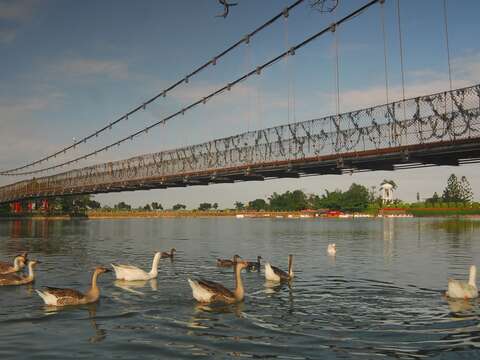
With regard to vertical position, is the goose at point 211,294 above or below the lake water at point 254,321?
above

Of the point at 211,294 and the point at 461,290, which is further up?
the point at 211,294

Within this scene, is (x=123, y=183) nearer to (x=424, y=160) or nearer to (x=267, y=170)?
(x=267, y=170)

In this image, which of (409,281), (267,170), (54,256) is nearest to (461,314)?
(409,281)

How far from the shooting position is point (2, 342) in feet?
40.3

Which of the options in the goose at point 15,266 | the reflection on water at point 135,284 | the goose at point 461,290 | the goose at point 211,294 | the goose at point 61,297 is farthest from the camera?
the goose at point 15,266

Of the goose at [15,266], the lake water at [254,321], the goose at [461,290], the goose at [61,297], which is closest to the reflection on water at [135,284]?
the lake water at [254,321]

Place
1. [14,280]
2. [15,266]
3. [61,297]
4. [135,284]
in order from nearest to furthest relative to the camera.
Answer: [61,297]
[14,280]
[135,284]
[15,266]

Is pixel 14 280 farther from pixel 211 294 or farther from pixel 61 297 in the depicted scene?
pixel 211 294

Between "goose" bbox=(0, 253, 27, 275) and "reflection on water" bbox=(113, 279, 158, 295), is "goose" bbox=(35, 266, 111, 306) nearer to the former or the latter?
"reflection on water" bbox=(113, 279, 158, 295)

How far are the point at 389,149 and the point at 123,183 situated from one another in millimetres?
44585

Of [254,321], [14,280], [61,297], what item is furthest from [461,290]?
[14,280]

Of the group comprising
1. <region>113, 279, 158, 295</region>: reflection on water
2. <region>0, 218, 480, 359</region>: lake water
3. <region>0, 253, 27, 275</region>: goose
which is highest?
<region>0, 253, 27, 275</region>: goose

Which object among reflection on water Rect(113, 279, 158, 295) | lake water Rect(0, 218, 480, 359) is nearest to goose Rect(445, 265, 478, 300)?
lake water Rect(0, 218, 480, 359)

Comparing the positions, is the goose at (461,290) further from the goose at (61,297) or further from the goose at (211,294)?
the goose at (61,297)
